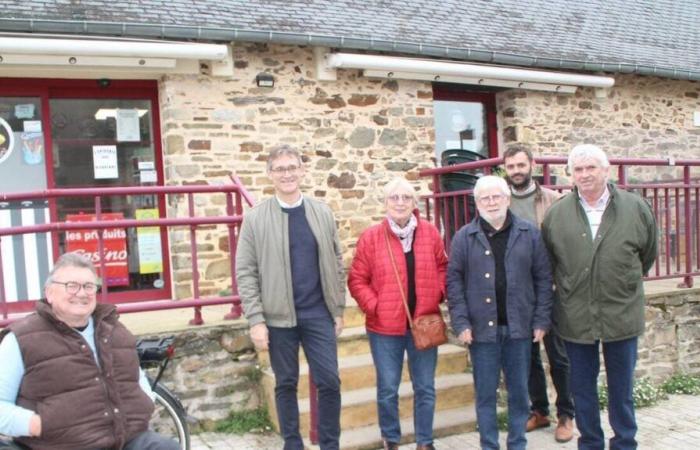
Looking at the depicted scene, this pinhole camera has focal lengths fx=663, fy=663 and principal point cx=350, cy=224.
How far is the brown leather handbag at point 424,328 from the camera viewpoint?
3707mm

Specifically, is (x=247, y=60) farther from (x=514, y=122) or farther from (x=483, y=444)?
(x=483, y=444)

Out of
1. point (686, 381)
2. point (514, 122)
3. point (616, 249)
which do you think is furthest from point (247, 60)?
point (686, 381)

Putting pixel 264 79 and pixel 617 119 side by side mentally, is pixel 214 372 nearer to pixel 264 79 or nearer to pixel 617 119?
pixel 264 79

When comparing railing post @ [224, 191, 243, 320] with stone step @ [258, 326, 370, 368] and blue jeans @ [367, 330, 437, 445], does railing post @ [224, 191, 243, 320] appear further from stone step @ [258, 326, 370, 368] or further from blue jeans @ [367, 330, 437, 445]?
blue jeans @ [367, 330, 437, 445]

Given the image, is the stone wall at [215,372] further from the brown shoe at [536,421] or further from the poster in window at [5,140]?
the poster in window at [5,140]

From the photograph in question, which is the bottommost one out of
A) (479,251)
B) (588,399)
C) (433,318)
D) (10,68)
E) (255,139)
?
(588,399)

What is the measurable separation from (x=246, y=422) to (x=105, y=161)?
3.17 metres

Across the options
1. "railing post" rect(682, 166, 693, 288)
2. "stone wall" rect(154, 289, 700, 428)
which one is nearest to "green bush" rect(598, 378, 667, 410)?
"stone wall" rect(154, 289, 700, 428)

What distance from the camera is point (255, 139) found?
6.66 meters

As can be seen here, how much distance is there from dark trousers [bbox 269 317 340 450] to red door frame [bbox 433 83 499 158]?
509 cm

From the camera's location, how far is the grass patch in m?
4.59

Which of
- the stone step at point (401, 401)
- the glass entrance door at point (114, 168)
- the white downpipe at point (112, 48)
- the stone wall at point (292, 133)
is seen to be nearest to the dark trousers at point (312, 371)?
the stone step at point (401, 401)

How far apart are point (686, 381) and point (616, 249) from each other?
2.93 meters

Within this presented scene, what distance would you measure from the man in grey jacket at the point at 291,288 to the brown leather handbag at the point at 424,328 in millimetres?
376
